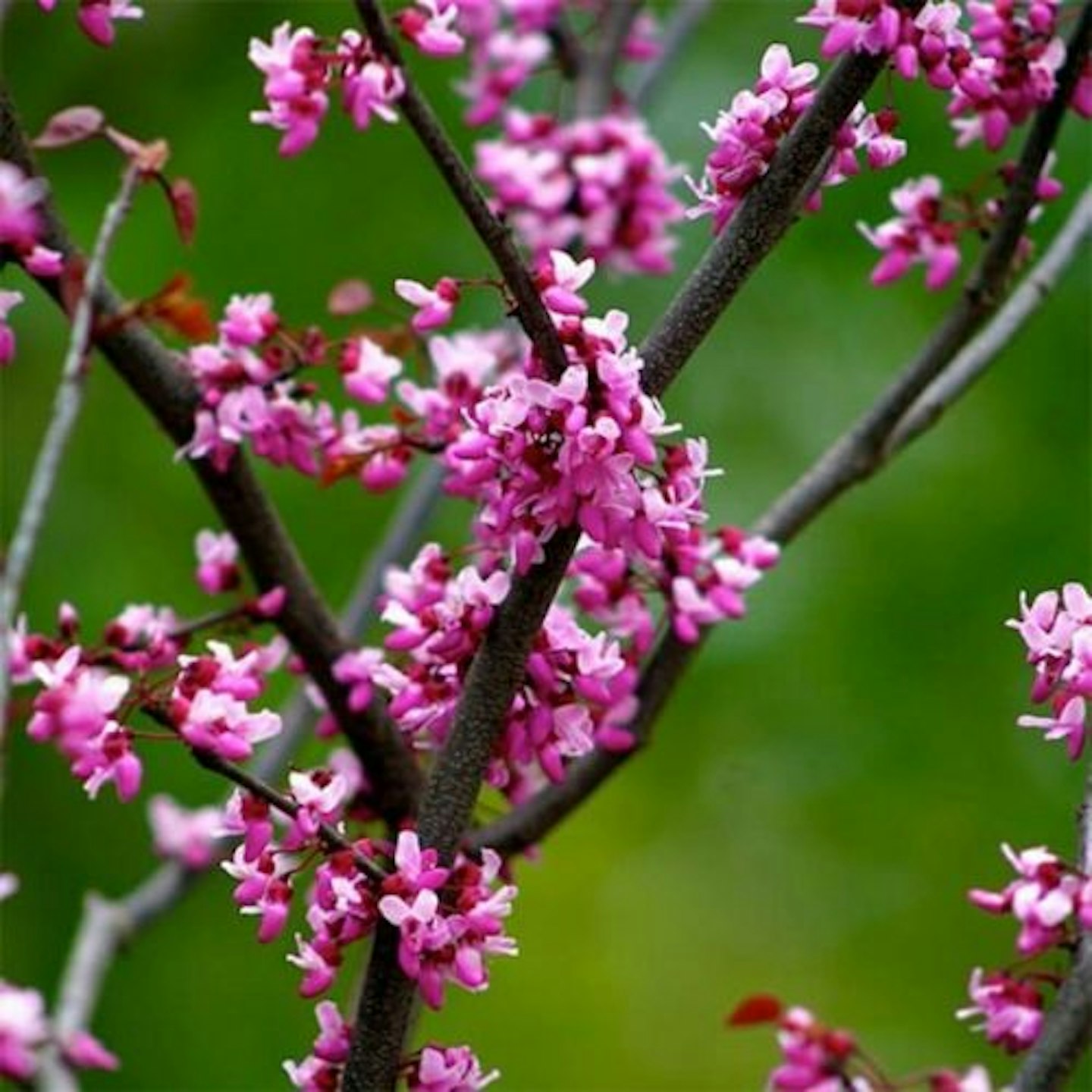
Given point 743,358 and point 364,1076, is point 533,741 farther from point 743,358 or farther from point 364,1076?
point 743,358

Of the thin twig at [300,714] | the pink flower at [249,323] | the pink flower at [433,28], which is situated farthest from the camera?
the thin twig at [300,714]

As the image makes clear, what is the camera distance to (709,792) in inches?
152

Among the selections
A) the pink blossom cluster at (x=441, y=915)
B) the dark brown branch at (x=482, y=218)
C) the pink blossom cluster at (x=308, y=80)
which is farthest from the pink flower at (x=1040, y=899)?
the pink blossom cluster at (x=308, y=80)

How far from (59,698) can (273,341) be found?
61 centimetres

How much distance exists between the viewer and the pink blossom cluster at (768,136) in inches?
54.1

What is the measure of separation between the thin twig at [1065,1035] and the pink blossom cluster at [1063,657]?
109 millimetres

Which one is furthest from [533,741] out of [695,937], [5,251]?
[695,937]

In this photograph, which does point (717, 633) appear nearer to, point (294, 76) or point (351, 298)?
point (351, 298)

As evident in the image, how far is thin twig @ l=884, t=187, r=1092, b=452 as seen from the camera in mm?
1990

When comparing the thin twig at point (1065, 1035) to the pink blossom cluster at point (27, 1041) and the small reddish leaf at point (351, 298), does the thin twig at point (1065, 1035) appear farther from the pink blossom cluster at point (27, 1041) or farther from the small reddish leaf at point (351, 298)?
Answer: the small reddish leaf at point (351, 298)

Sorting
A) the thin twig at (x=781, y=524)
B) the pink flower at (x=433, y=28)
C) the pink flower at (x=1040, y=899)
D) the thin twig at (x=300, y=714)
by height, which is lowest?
the thin twig at (x=300, y=714)

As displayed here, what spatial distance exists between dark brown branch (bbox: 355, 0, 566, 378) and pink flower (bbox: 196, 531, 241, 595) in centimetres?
64


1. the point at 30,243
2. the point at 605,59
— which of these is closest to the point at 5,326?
the point at 30,243

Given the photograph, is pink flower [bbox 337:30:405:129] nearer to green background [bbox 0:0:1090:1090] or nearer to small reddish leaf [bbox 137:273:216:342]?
small reddish leaf [bbox 137:273:216:342]
